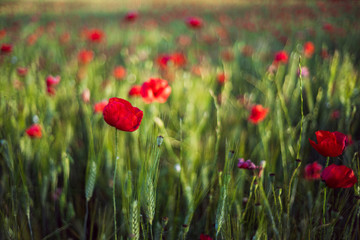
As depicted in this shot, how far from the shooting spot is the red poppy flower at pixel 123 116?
22.8 inches

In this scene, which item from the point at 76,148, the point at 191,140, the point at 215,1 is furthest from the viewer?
the point at 215,1

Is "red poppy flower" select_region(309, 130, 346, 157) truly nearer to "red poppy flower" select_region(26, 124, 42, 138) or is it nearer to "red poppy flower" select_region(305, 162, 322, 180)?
"red poppy flower" select_region(305, 162, 322, 180)

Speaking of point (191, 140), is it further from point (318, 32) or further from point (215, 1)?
point (215, 1)

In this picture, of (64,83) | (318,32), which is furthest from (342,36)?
(64,83)

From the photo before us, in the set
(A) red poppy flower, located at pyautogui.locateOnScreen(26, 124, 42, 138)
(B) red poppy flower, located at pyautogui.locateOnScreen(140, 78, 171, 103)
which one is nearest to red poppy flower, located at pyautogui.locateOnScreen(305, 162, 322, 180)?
(B) red poppy flower, located at pyautogui.locateOnScreen(140, 78, 171, 103)

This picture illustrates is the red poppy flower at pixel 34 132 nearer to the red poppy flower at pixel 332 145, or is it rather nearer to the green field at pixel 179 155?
the green field at pixel 179 155

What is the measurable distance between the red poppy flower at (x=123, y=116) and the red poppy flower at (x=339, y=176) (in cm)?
40

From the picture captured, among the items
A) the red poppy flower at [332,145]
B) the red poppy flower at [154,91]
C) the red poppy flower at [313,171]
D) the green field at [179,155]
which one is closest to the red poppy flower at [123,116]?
the green field at [179,155]

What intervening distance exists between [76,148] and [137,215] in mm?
641

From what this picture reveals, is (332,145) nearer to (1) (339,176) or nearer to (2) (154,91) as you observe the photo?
(1) (339,176)

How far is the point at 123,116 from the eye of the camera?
0.58 meters

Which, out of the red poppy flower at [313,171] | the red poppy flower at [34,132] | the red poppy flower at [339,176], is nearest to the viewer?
the red poppy flower at [339,176]

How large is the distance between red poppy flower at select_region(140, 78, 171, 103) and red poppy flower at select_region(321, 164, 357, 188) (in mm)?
486

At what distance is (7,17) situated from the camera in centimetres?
329
